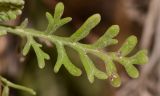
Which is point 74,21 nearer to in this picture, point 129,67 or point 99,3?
point 99,3

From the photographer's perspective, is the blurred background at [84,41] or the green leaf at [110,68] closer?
the green leaf at [110,68]

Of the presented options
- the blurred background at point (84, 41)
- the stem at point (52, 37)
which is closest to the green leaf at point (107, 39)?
the stem at point (52, 37)

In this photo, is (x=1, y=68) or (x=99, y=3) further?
(x=99, y=3)

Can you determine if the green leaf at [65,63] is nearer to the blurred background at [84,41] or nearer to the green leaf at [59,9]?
the green leaf at [59,9]

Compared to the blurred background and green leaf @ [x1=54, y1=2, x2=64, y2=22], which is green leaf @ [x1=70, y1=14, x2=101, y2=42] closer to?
green leaf @ [x1=54, y1=2, x2=64, y2=22]

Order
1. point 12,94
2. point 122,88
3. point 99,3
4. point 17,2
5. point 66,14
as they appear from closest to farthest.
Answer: point 17,2
point 12,94
point 66,14
point 122,88
point 99,3

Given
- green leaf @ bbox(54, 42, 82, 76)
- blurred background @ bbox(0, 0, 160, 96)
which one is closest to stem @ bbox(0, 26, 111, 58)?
green leaf @ bbox(54, 42, 82, 76)

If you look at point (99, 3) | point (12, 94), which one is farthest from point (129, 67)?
point (99, 3)

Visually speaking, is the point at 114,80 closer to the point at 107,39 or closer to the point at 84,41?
the point at 107,39

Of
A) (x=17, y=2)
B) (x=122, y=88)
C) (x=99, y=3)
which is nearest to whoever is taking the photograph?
(x=17, y=2)

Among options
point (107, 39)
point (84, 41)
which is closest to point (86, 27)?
point (107, 39)
